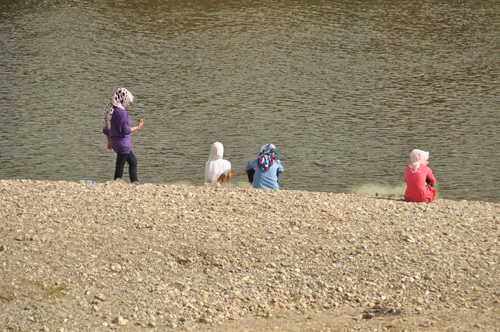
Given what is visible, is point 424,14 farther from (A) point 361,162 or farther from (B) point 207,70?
(A) point 361,162

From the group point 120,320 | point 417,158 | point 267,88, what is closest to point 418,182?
point 417,158

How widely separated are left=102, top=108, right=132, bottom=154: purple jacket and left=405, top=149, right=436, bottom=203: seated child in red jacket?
539 cm

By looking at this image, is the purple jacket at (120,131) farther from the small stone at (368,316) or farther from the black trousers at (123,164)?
the small stone at (368,316)

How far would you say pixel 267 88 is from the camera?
2328 cm

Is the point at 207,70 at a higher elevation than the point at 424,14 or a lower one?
lower

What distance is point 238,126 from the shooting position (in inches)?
754

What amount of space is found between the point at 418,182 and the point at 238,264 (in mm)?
4429

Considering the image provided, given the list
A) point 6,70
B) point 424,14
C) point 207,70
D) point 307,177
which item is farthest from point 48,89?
point 424,14

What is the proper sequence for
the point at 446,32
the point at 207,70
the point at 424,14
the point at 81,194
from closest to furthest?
the point at 81,194 < the point at 207,70 < the point at 446,32 < the point at 424,14

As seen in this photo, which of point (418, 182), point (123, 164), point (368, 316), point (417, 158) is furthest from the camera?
point (123, 164)

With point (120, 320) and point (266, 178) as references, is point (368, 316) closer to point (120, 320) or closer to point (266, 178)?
point (120, 320)

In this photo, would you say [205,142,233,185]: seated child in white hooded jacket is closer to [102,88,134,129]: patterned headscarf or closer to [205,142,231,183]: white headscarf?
[205,142,231,183]: white headscarf

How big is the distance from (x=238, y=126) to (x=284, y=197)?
321 inches

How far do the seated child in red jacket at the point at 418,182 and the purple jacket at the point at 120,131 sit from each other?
5.39 meters
